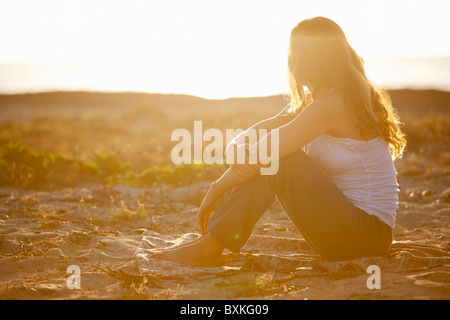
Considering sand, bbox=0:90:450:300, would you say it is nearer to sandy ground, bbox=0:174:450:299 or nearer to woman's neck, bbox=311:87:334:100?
sandy ground, bbox=0:174:450:299

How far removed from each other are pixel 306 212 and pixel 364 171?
1.42ft

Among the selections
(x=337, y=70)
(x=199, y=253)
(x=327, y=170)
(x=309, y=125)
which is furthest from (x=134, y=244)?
(x=337, y=70)

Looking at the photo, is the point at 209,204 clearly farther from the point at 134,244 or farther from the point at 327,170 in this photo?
the point at 134,244

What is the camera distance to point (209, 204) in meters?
3.27

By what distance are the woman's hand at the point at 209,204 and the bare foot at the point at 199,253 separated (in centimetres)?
17

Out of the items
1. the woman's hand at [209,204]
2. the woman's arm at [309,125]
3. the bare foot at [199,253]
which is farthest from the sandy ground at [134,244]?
the woman's arm at [309,125]

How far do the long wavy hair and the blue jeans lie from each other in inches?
16.4

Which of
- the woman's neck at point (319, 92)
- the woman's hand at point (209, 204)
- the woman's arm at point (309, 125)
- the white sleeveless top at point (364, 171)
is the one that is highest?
the woman's neck at point (319, 92)

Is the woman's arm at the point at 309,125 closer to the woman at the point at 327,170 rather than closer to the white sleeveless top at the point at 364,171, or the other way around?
the woman at the point at 327,170

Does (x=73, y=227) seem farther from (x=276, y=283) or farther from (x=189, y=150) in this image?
(x=189, y=150)

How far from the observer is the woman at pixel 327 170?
2.95 m

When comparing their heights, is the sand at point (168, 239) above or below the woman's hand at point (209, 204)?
below

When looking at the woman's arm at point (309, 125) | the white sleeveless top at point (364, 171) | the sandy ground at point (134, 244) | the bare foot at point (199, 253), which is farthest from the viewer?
the bare foot at point (199, 253)
